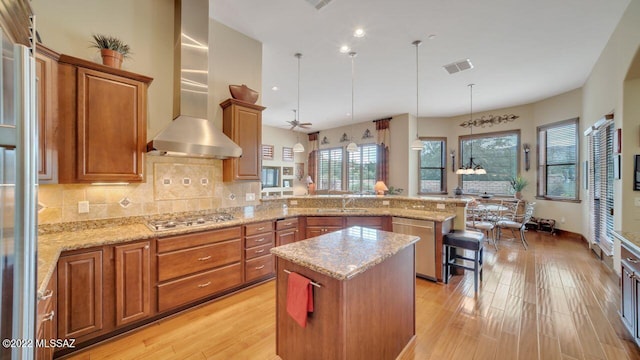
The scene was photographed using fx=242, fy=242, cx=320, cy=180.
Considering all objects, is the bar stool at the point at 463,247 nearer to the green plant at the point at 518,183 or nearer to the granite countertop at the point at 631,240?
the granite countertop at the point at 631,240

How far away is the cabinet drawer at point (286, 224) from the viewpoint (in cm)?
345

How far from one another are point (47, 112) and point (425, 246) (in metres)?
4.23

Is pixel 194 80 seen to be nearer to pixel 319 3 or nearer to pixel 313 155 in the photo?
pixel 319 3

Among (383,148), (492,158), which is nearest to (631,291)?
(492,158)

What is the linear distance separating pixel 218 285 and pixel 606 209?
5.87 metres

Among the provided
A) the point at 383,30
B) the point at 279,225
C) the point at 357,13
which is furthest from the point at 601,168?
the point at 279,225

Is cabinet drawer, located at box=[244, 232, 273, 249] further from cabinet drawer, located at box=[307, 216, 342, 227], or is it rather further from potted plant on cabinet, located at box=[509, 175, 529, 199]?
potted plant on cabinet, located at box=[509, 175, 529, 199]

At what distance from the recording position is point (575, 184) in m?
5.55

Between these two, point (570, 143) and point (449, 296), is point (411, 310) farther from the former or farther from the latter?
point (570, 143)

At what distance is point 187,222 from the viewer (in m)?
2.77

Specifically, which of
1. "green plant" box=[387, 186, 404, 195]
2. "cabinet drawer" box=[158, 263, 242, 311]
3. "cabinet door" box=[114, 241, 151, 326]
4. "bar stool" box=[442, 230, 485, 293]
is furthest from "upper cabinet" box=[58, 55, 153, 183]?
"green plant" box=[387, 186, 404, 195]

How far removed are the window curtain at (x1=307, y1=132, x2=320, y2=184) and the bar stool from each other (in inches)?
267

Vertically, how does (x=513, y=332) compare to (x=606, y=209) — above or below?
below

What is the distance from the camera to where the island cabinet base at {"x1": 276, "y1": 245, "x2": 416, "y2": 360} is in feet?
4.65
